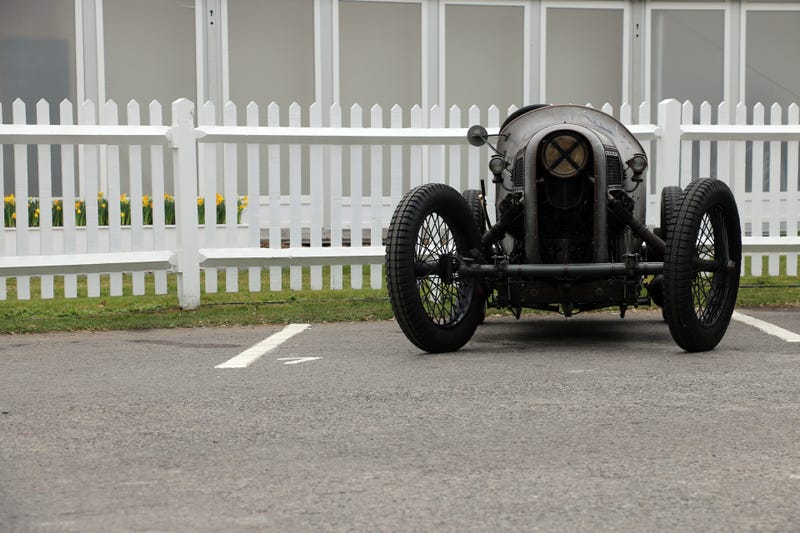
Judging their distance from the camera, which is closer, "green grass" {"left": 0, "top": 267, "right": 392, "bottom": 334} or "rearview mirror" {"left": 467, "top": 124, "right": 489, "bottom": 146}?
"rearview mirror" {"left": 467, "top": 124, "right": 489, "bottom": 146}

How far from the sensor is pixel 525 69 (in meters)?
16.4

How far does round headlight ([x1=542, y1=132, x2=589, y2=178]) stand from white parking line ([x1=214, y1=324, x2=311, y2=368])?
180 centimetres

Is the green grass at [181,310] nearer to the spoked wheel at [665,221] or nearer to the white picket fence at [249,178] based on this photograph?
the white picket fence at [249,178]

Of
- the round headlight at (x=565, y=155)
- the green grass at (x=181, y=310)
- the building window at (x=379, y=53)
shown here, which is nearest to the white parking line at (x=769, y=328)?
the round headlight at (x=565, y=155)

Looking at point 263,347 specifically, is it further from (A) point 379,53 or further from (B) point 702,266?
(A) point 379,53

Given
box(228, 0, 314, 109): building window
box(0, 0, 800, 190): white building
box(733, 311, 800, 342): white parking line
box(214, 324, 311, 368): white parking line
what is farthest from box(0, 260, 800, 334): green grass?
box(228, 0, 314, 109): building window

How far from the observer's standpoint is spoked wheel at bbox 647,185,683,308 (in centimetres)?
669

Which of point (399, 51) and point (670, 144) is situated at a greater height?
point (399, 51)

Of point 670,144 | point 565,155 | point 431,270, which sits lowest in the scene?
point 431,270

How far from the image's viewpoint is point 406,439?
410 cm

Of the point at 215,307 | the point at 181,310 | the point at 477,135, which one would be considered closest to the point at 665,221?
the point at 477,135

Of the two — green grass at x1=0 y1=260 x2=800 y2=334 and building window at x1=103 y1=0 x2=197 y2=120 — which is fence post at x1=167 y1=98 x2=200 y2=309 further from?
building window at x1=103 y1=0 x2=197 y2=120

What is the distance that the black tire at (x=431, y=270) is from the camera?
6074 mm

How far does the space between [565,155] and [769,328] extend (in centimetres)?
188
